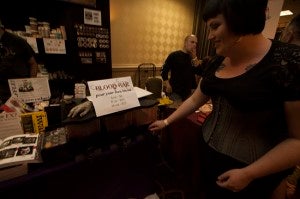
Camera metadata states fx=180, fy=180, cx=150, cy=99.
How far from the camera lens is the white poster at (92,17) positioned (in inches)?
98.7

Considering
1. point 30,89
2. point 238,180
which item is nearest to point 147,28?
point 30,89

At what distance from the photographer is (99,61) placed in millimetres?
2830

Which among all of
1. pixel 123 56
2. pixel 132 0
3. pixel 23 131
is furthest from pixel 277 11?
pixel 23 131

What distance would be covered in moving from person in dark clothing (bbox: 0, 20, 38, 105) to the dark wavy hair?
2.09 m

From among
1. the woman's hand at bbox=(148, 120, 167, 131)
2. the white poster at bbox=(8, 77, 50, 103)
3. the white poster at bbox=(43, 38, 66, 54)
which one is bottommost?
the woman's hand at bbox=(148, 120, 167, 131)

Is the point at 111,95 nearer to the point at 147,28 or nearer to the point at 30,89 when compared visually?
the point at 30,89

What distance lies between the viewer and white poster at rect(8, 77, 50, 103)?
1.06 metres

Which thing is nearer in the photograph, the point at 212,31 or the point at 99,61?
the point at 212,31

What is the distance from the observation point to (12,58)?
1963 mm

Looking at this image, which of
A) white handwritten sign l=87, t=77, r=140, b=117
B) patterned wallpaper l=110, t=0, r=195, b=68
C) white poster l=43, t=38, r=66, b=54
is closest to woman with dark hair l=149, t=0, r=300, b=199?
white handwritten sign l=87, t=77, r=140, b=117

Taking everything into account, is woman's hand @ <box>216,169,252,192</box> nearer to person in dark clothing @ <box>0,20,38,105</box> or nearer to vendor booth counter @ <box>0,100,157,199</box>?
vendor booth counter @ <box>0,100,157,199</box>

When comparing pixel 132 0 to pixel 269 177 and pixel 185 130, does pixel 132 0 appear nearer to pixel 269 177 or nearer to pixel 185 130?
pixel 185 130

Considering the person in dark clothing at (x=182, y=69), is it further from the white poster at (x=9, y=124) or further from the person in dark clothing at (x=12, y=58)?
the white poster at (x=9, y=124)

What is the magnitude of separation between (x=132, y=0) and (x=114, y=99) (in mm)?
3012
